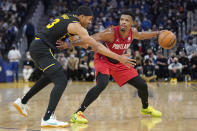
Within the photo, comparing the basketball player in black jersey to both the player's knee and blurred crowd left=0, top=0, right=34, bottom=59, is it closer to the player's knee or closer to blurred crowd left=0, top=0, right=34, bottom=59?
the player's knee

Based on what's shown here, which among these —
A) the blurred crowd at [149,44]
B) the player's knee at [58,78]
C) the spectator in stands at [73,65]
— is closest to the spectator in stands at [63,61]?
the blurred crowd at [149,44]

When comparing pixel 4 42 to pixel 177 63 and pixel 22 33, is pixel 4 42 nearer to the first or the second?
pixel 22 33

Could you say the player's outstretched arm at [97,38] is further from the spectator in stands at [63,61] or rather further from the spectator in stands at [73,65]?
the spectator in stands at [63,61]

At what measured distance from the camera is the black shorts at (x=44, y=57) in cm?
536

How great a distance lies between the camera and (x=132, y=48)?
18062 mm

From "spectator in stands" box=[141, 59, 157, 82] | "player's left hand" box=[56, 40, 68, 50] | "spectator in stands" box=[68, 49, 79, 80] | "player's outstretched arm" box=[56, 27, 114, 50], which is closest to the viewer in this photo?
"player's left hand" box=[56, 40, 68, 50]

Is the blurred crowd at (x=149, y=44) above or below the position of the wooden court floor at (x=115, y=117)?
above

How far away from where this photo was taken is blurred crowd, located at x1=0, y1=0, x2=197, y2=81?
16594 mm

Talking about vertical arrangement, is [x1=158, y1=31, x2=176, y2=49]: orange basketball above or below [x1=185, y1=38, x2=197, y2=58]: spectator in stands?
below

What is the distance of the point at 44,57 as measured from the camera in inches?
213

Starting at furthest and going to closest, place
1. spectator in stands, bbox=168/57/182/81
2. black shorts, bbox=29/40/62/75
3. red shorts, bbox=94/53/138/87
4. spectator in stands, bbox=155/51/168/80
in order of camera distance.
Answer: spectator in stands, bbox=155/51/168/80 → spectator in stands, bbox=168/57/182/81 → red shorts, bbox=94/53/138/87 → black shorts, bbox=29/40/62/75

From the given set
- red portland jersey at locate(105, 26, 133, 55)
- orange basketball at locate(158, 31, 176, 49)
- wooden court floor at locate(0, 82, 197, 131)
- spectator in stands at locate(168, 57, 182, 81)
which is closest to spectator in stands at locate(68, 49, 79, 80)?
spectator in stands at locate(168, 57, 182, 81)

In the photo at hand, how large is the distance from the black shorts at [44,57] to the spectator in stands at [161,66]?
12.1 m

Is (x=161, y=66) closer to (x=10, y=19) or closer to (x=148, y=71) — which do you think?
(x=148, y=71)
